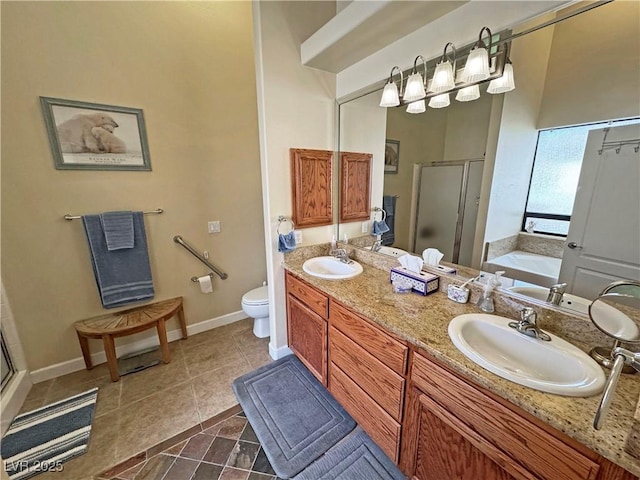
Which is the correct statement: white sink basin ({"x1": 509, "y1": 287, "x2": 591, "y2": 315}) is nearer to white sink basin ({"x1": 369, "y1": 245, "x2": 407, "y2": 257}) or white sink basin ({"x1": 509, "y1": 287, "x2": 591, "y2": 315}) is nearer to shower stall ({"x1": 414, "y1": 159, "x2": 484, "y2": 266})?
shower stall ({"x1": 414, "y1": 159, "x2": 484, "y2": 266})

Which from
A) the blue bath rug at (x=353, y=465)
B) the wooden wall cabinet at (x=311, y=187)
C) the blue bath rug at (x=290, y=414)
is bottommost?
the blue bath rug at (x=353, y=465)

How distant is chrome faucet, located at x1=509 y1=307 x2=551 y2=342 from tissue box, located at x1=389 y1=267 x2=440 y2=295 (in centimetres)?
44

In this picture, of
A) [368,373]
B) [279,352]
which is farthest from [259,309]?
[368,373]

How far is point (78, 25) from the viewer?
1816 mm

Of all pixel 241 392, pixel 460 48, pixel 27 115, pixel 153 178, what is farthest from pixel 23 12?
pixel 241 392

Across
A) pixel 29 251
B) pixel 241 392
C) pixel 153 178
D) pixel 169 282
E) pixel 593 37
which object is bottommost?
pixel 241 392

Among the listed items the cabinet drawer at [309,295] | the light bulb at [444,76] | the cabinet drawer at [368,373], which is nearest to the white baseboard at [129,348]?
the cabinet drawer at [309,295]

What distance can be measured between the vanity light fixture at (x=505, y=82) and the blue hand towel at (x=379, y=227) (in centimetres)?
106

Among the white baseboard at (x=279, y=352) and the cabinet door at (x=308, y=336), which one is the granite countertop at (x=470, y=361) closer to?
the cabinet door at (x=308, y=336)

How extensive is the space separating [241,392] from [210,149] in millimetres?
2136

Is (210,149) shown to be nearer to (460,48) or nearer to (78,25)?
(78,25)

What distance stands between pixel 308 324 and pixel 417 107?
5.52 feet

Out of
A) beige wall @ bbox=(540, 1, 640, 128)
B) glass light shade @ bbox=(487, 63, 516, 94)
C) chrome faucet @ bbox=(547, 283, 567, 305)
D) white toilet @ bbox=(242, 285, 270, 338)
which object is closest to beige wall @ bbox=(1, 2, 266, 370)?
white toilet @ bbox=(242, 285, 270, 338)

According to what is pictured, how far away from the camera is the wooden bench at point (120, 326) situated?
197 cm
